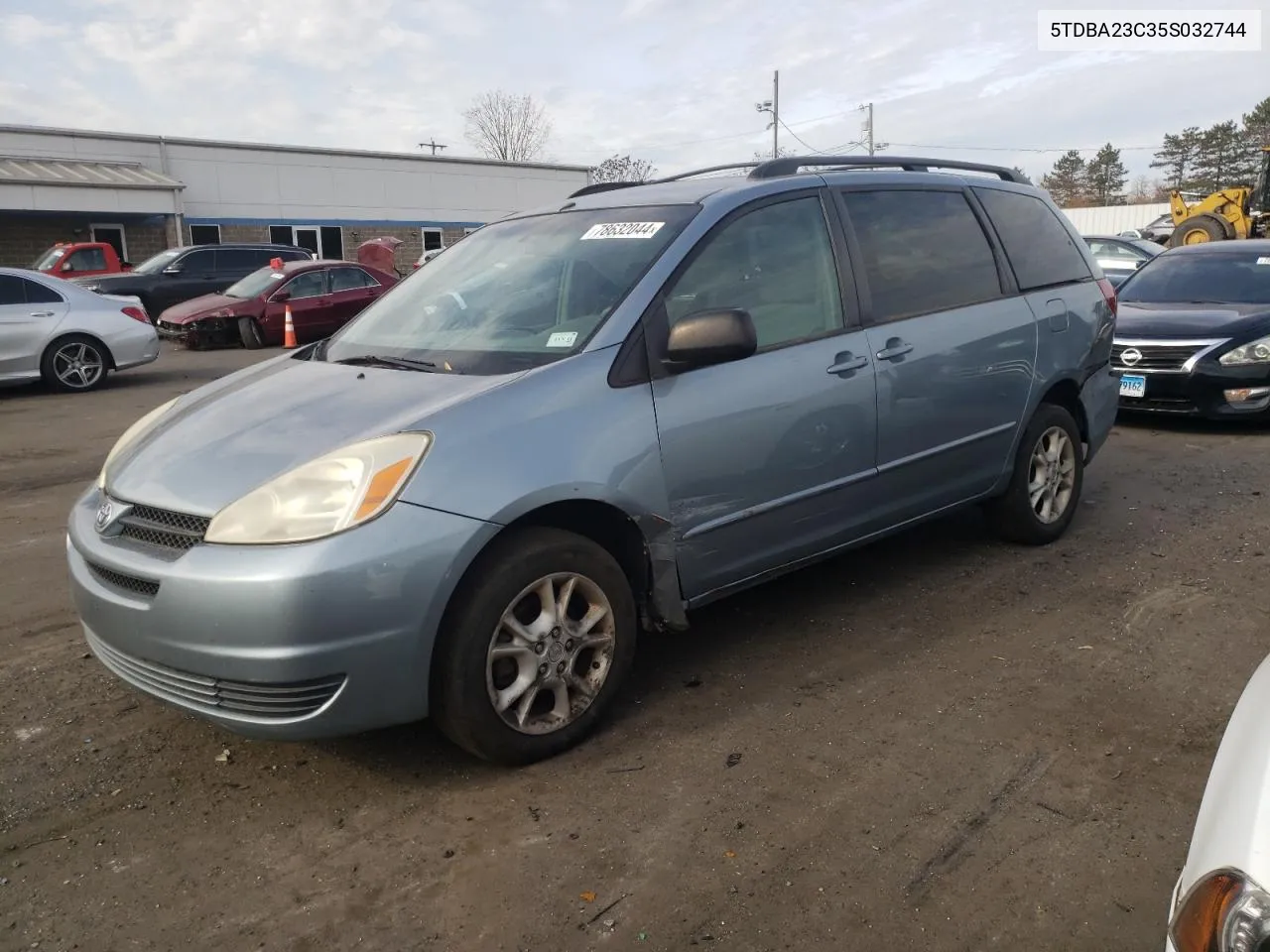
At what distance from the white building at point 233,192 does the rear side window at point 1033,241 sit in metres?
23.2

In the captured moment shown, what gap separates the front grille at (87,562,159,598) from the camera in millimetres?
2822

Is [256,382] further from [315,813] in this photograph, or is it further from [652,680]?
[652,680]

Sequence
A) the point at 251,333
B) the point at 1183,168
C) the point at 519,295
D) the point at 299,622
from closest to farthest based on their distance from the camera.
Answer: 1. the point at 299,622
2. the point at 519,295
3. the point at 251,333
4. the point at 1183,168

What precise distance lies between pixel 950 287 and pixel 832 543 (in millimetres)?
1360

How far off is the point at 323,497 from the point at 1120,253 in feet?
56.7

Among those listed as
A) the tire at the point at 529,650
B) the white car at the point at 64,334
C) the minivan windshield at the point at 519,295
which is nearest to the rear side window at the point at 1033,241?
the minivan windshield at the point at 519,295

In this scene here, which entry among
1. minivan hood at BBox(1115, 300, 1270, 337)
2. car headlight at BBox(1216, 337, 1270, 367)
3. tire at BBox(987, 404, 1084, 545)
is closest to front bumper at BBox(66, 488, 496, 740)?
tire at BBox(987, 404, 1084, 545)

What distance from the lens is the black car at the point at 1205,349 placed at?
7.88 meters

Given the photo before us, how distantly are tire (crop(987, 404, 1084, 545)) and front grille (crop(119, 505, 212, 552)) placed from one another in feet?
12.1

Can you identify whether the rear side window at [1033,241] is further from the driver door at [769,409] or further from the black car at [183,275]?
the black car at [183,275]

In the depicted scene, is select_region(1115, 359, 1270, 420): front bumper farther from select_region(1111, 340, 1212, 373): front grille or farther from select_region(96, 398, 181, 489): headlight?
select_region(96, 398, 181, 489): headlight

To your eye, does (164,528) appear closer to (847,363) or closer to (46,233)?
(847,363)

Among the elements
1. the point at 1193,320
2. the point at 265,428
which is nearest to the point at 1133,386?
the point at 1193,320

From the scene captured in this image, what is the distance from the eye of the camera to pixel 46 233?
86.5 ft
